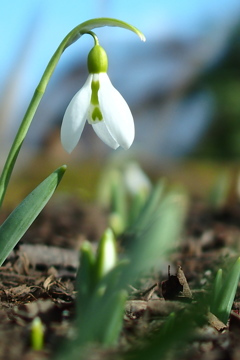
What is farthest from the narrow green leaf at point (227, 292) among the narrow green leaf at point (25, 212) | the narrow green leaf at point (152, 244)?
the narrow green leaf at point (25, 212)

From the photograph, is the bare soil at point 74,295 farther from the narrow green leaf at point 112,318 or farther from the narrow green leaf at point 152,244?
the narrow green leaf at point 152,244

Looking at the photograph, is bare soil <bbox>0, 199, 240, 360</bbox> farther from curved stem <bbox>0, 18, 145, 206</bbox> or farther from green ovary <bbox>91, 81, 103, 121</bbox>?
green ovary <bbox>91, 81, 103, 121</bbox>

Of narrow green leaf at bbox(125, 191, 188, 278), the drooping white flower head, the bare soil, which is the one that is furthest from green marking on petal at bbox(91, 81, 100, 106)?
the bare soil

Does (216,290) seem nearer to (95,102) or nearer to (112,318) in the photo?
(112,318)

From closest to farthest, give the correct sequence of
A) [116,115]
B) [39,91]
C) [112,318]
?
[112,318], [116,115], [39,91]

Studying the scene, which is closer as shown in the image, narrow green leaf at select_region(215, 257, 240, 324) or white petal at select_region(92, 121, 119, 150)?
narrow green leaf at select_region(215, 257, 240, 324)

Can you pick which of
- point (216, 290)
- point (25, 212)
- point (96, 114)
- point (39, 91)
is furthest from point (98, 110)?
point (216, 290)
